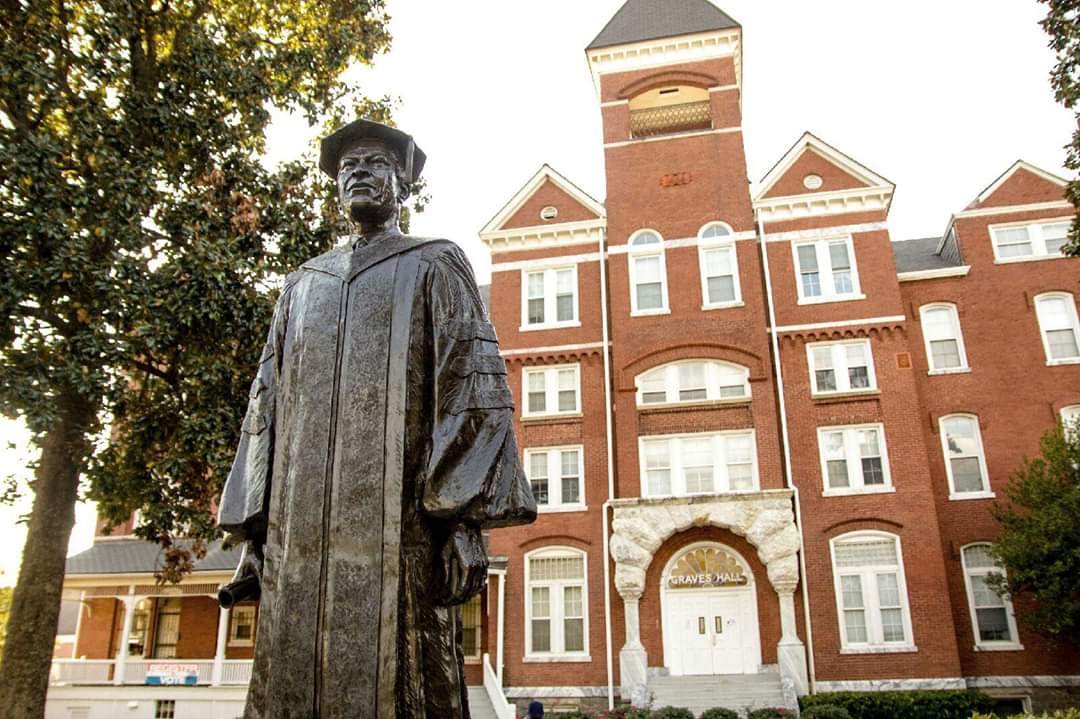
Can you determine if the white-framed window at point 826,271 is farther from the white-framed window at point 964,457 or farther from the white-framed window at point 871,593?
the white-framed window at point 871,593

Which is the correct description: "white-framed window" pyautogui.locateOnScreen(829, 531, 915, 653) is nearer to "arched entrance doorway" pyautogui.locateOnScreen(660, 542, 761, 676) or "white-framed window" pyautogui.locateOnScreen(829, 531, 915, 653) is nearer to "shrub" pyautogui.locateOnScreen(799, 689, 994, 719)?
"shrub" pyautogui.locateOnScreen(799, 689, 994, 719)

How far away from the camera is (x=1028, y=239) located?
86.3ft

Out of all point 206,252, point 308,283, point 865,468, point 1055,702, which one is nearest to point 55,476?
point 206,252

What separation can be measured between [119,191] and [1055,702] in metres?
25.3

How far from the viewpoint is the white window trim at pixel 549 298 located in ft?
89.5

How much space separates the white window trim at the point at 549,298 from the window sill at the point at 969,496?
41.4 ft

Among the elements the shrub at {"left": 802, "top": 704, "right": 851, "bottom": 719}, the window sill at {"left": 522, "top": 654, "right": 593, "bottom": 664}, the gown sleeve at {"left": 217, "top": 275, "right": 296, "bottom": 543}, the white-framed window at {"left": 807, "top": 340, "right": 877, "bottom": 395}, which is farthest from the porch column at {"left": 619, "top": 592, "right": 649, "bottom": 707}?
the gown sleeve at {"left": 217, "top": 275, "right": 296, "bottom": 543}

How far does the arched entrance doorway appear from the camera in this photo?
2258 cm

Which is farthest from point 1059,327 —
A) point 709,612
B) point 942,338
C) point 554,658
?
point 554,658

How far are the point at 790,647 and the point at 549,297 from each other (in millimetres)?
13226

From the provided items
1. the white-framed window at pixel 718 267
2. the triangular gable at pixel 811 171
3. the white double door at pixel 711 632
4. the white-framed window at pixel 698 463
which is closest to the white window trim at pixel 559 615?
the white double door at pixel 711 632

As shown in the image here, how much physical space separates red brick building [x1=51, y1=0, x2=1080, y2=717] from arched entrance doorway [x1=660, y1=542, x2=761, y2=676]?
0.06 m

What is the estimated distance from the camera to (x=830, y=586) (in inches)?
896

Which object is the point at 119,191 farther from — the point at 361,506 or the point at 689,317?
the point at 689,317
